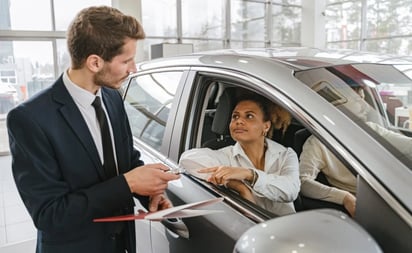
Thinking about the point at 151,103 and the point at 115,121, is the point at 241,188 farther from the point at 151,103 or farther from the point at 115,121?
the point at 151,103

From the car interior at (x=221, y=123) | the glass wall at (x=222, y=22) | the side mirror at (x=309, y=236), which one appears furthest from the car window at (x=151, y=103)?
the glass wall at (x=222, y=22)

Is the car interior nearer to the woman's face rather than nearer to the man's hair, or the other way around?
the woman's face

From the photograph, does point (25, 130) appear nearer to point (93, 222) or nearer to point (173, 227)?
point (93, 222)

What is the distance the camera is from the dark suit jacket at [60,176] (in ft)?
3.34

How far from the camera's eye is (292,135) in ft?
5.97

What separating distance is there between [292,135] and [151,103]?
704mm

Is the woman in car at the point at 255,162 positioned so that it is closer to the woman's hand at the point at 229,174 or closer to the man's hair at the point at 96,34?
the woman's hand at the point at 229,174

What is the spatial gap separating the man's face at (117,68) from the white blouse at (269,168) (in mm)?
447

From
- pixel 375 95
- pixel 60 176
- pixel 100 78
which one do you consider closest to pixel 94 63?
pixel 100 78

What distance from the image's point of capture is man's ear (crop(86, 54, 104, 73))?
108cm

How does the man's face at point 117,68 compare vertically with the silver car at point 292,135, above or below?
above

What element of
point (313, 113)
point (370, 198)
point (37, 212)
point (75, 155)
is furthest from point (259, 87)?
point (37, 212)

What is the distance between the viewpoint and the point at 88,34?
1.06 m

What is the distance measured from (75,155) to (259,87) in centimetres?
59
